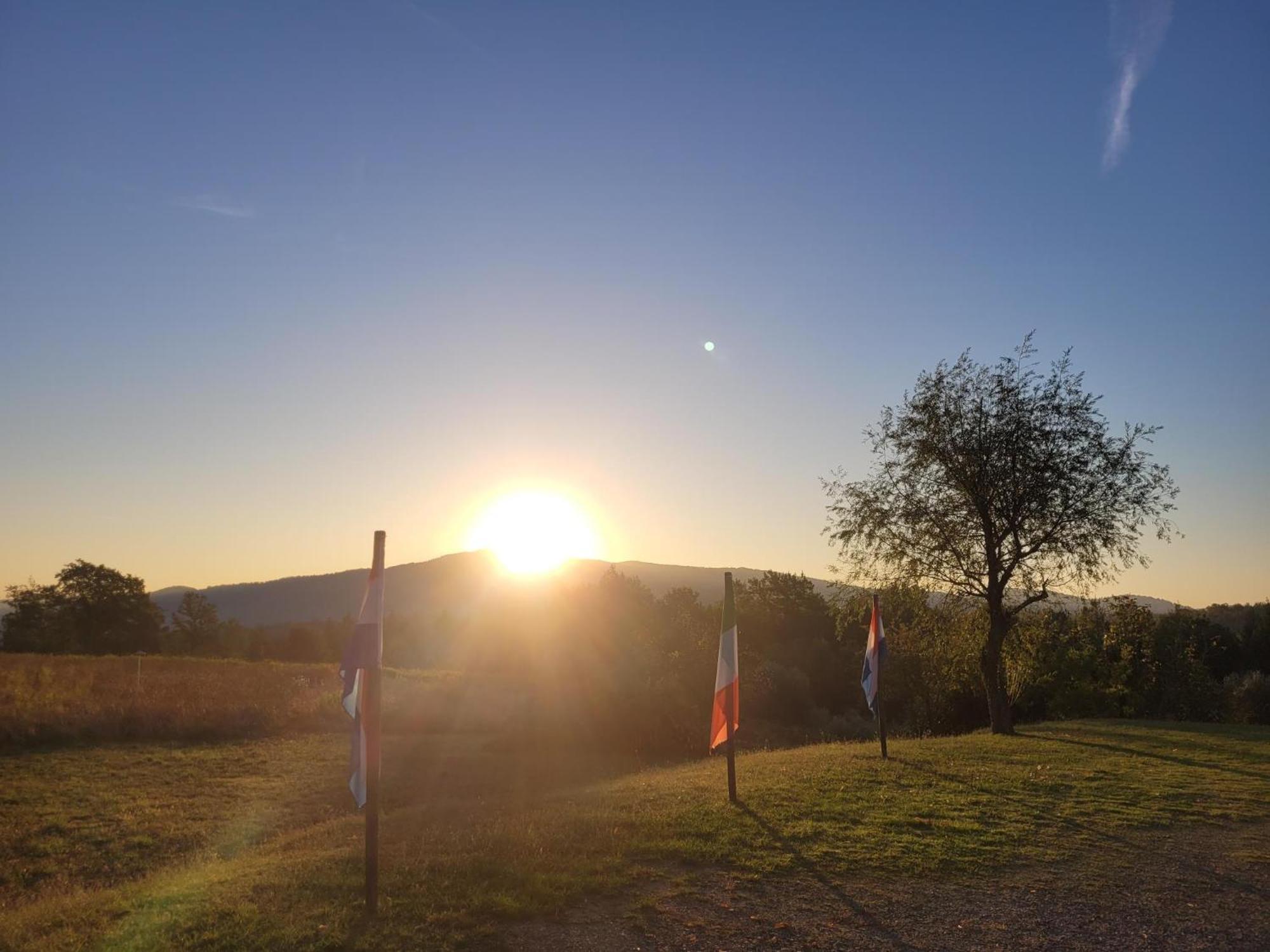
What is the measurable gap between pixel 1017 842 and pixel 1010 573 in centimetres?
1394

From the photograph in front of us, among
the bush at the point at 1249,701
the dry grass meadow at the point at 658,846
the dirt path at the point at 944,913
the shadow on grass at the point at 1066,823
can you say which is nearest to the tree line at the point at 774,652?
the bush at the point at 1249,701

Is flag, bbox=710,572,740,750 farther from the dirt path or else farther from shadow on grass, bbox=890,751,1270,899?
shadow on grass, bbox=890,751,1270,899

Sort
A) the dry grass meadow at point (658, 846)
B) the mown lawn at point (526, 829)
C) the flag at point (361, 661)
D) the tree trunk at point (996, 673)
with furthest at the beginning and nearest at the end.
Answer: the tree trunk at point (996, 673), the mown lawn at point (526, 829), the flag at point (361, 661), the dry grass meadow at point (658, 846)

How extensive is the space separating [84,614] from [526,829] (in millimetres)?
83355

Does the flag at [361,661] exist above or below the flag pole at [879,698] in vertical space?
above

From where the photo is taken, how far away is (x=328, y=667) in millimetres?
50000

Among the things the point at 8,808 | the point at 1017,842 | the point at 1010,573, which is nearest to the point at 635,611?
the point at 1010,573

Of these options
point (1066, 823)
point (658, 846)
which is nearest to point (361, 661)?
point (658, 846)

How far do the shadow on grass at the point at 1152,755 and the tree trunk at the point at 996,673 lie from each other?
562mm

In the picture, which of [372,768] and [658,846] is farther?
[658,846]

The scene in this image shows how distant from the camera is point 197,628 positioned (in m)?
86.7

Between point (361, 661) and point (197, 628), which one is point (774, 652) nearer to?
point (361, 661)

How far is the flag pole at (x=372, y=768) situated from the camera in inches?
302

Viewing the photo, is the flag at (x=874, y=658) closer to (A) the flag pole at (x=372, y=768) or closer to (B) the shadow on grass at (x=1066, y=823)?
(B) the shadow on grass at (x=1066, y=823)
